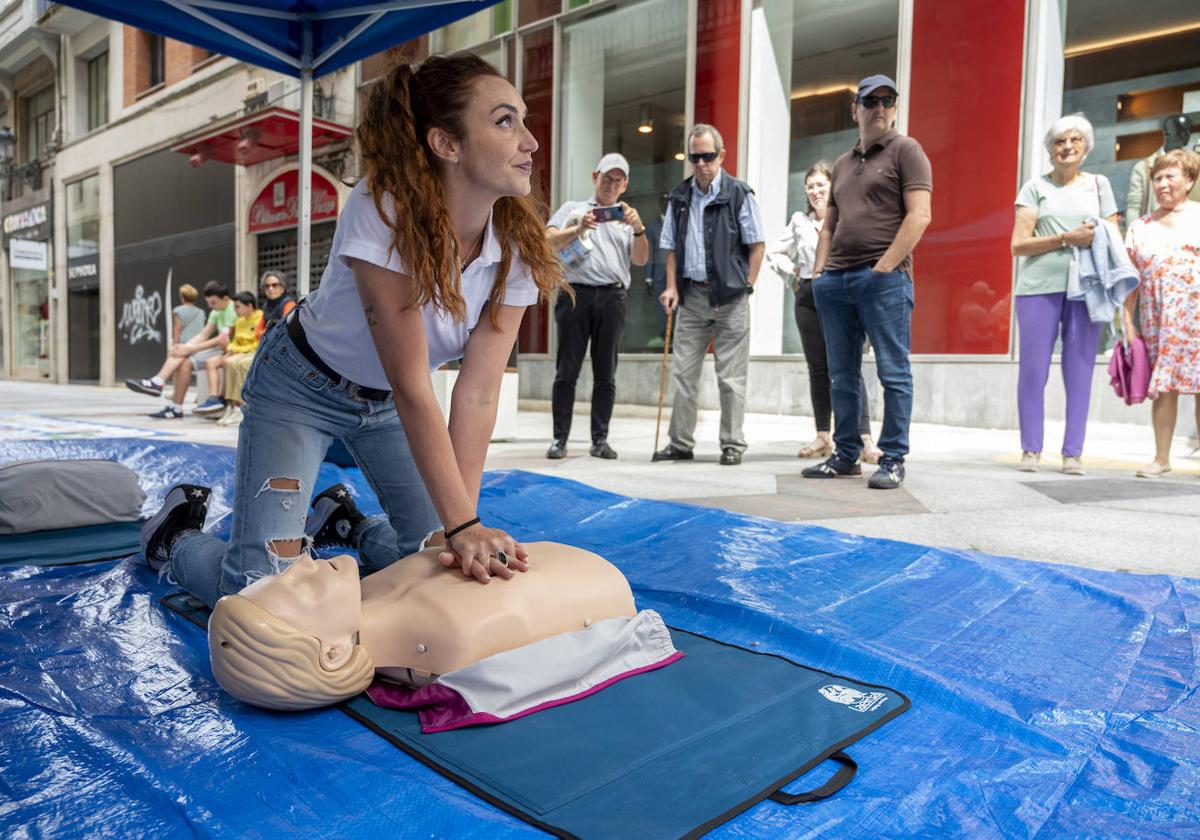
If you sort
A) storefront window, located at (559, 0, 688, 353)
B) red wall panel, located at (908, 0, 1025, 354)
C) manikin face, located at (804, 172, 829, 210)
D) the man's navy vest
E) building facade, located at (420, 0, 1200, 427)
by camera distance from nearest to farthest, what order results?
the man's navy vest
manikin face, located at (804, 172, 829, 210)
building facade, located at (420, 0, 1200, 427)
red wall panel, located at (908, 0, 1025, 354)
storefront window, located at (559, 0, 688, 353)

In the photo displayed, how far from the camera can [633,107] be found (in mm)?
10039

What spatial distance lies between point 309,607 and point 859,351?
355 cm

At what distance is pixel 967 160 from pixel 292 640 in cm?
744

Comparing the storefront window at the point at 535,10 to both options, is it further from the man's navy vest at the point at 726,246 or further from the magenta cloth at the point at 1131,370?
the magenta cloth at the point at 1131,370

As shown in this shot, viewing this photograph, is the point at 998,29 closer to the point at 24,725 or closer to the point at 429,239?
the point at 429,239

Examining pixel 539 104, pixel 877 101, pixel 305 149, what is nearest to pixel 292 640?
pixel 877 101

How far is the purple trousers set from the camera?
4646mm

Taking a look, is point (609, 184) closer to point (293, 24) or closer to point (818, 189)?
point (818, 189)

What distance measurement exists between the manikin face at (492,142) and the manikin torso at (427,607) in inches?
31.3

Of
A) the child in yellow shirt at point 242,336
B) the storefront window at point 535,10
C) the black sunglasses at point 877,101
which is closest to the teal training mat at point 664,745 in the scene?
the black sunglasses at point 877,101

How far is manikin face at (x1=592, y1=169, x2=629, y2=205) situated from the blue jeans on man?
143 centimetres

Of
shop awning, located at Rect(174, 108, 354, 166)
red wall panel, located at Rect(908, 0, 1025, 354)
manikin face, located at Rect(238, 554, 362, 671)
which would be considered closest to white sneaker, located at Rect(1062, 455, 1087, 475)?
red wall panel, located at Rect(908, 0, 1025, 354)

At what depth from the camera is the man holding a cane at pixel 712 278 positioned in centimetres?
502

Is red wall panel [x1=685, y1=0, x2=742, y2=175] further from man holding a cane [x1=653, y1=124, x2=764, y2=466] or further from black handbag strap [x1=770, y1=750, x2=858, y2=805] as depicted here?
black handbag strap [x1=770, y1=750, x2=858, y2=805]
